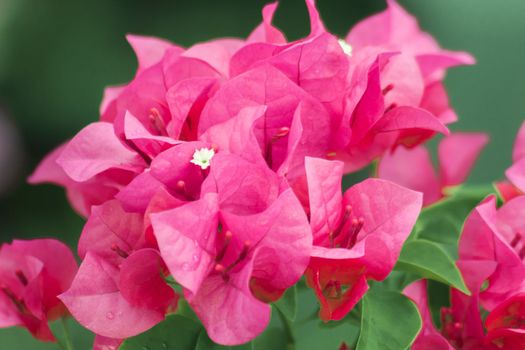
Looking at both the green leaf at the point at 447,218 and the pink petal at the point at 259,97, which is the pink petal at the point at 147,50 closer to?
the pink petal at the point at 259,97

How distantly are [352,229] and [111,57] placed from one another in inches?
86.4

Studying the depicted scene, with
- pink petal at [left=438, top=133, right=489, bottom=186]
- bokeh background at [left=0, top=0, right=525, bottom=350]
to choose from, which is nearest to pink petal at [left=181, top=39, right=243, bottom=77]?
pink petal at [left=438, top=133, right=489, bottom=186]

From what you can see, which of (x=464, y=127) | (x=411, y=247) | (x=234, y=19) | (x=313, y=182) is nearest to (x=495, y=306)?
(x=411, y=247)

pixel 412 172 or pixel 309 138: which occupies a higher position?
pixel 309 138

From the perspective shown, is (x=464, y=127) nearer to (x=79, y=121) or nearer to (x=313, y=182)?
(x=79, y=121)

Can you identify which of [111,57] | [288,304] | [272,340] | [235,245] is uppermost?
[235,245]

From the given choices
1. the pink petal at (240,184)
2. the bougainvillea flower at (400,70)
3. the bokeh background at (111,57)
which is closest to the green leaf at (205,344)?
the pink petal at (240,184)

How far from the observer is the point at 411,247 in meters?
0.83

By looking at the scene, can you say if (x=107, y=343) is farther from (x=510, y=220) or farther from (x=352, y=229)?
(x=510, y=220)

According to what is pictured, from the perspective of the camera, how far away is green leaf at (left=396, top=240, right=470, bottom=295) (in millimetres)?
779

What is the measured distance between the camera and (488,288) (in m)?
0.82

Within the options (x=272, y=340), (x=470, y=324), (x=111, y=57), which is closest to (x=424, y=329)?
(x=470, y=324)

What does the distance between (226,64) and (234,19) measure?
2.13 meters

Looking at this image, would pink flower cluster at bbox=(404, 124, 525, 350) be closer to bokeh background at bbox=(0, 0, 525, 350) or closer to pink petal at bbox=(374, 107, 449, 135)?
pink petal at bbox=(374, 107, 449, 135)
